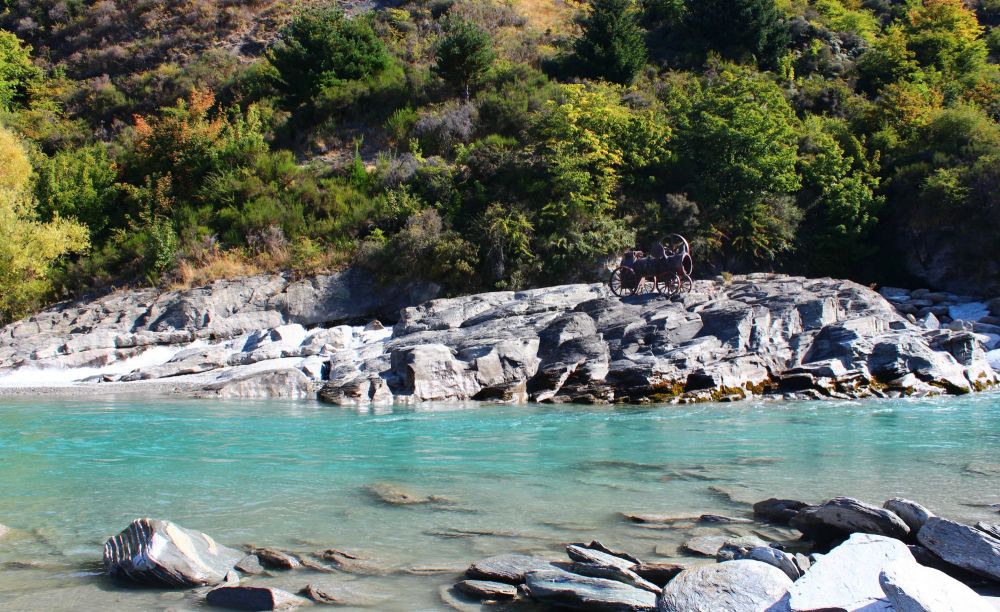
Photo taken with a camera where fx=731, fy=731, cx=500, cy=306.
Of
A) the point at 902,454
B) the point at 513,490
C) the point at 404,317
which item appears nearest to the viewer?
the point at 513,490

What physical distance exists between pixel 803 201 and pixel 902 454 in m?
17.6

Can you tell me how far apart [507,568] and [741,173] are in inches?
782

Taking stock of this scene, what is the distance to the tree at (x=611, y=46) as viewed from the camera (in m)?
29.6

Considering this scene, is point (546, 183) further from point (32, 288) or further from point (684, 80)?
point (32, 288)

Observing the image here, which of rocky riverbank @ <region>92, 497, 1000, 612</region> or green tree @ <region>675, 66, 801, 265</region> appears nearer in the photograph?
rocky riverbank @ <region>92, 497, 1000, 612</region>

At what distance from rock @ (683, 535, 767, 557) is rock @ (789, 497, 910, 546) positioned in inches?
14.2

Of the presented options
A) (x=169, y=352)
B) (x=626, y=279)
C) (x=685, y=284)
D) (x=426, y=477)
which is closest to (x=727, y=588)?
(x=426, y=477)

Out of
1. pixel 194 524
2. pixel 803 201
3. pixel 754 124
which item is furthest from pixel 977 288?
pixel 194 524

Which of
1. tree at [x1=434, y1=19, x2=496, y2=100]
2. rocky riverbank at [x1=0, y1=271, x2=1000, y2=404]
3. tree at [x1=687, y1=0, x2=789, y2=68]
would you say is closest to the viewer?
rocky riverbank at [x1=0, y1=271, x2=1000, y2=404]

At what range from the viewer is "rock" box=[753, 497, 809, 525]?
17.6ft

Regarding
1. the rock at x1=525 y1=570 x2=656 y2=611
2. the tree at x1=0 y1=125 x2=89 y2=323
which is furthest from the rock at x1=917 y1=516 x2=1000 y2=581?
the tree at x1=0 y1=125 x2=89 y2=323

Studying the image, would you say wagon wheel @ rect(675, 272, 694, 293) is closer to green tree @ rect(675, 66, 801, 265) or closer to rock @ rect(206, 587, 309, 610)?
green tree @ rect(675, 66, 801, 265)

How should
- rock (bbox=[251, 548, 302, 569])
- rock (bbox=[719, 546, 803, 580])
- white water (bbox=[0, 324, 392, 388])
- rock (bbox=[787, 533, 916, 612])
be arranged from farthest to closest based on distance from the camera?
white water (bbox=[0, 324, 392, 388]), rock (bbox=[251, 548, 302, 569]), rock (bbox=[719, 546, 803, 580]), rock (bbox=[787, 533, 916, 612])

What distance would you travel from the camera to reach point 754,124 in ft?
72.7
